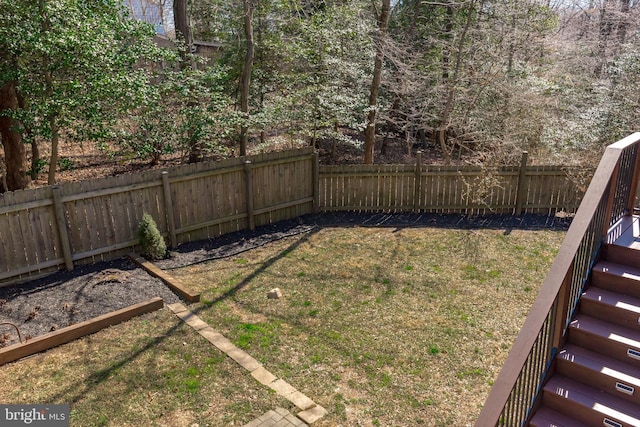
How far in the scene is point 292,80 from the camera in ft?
36.4

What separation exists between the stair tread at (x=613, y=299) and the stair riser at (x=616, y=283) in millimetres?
35

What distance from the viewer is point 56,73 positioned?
24.3 ft

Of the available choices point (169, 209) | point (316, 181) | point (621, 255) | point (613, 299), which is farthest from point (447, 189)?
point (613, 299)

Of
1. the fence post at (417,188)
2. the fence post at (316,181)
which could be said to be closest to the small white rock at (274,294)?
the fence post at (316,181)

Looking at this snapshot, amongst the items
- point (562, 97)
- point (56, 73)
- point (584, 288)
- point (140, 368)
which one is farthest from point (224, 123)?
point (562, 97)

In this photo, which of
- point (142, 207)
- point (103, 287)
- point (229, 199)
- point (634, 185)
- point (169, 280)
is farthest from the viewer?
point (229, 199)

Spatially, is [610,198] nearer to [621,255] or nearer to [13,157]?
[621,255]

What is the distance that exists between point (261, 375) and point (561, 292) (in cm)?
294

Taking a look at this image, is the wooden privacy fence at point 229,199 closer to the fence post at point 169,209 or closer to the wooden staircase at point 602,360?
the fence post at point 169,209

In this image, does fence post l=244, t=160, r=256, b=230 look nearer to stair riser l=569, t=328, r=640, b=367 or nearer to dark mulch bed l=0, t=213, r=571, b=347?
dark mulch bed l=0, t=213, r=571, b=347

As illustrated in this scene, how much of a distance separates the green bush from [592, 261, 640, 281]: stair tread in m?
5.95

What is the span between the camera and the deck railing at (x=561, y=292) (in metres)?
2.81

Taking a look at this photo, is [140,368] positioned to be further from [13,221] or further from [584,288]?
[584,288]

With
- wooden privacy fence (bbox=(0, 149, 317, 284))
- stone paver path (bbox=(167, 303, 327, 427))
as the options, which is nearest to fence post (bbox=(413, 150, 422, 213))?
wooden privacy fence (bbox=(0, 149, 317, 284))
